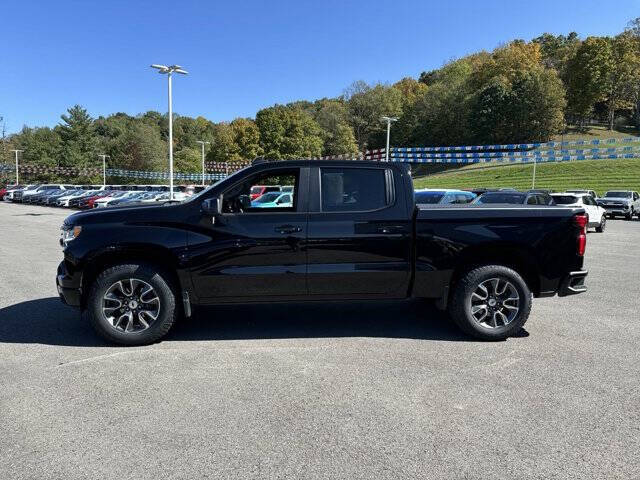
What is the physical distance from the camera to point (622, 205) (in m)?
25.8

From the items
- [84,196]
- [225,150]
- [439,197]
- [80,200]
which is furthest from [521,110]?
[439,197]

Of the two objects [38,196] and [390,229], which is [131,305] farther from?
[38,196]

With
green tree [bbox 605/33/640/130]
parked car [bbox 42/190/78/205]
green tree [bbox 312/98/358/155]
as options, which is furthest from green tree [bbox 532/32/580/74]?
parked car [bbox 42/190/78/205]

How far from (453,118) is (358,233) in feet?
267

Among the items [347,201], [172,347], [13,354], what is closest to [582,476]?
[347,201]

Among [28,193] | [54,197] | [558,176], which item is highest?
[558,176]

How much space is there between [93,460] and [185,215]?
252 cm

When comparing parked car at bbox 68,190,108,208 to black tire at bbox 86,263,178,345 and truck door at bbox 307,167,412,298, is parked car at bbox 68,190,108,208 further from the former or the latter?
truck door at bbox 307,167,412,298

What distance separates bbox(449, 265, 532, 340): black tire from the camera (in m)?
5.12

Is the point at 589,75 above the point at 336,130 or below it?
above

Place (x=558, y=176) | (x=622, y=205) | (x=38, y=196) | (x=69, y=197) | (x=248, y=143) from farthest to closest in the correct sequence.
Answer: (x=248, y=143)
(x=558, y=176)
(x=38, y=196)
(x=69, y=197)
(x=622, y=205)

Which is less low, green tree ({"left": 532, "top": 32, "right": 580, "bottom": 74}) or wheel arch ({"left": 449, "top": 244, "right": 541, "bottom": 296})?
green tree ({"left": 532, "top": 32, "right": 580, "bottom": 74})

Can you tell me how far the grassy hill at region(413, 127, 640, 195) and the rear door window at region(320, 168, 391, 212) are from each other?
41.3 metres

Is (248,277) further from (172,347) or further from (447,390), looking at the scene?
(447,390)
